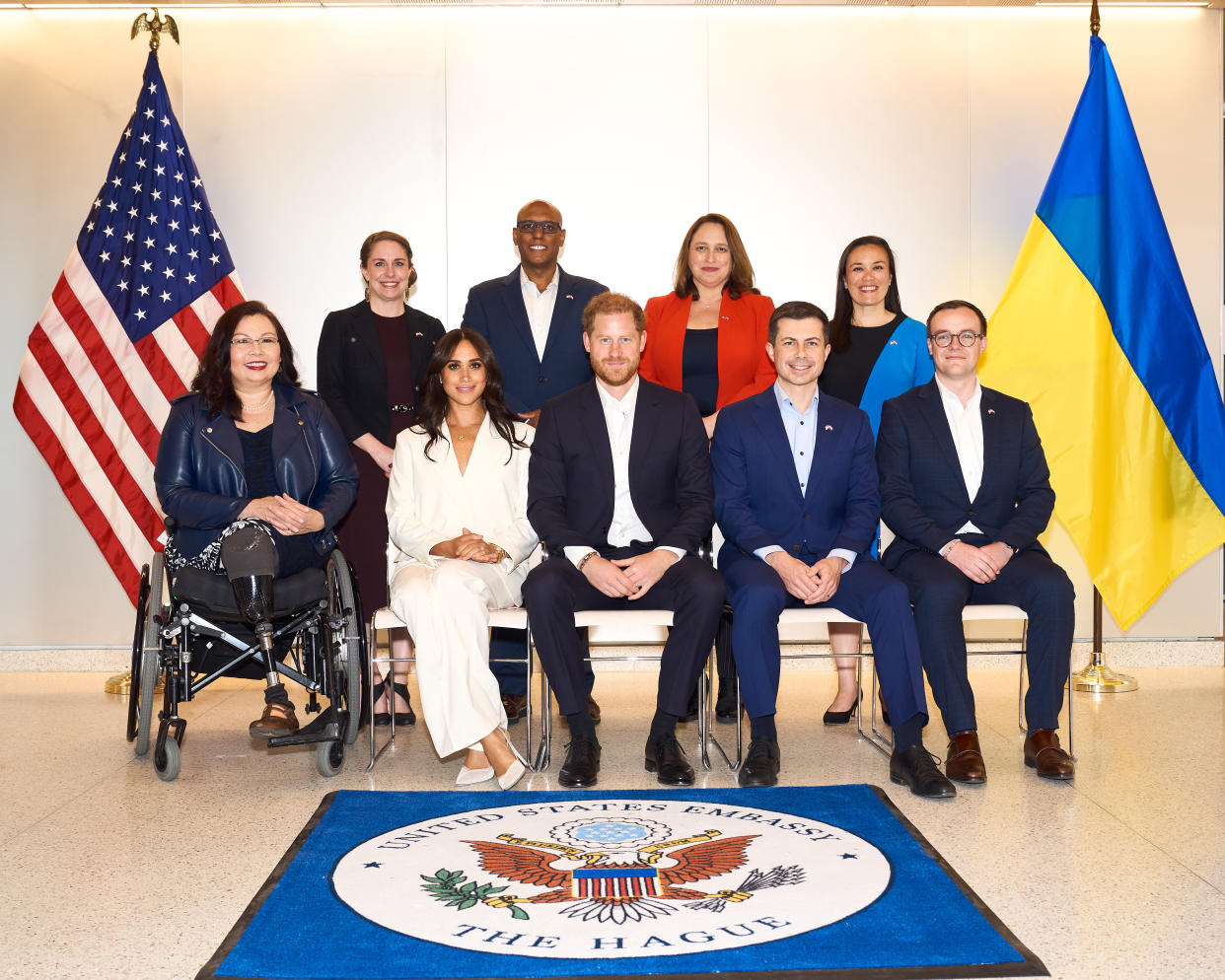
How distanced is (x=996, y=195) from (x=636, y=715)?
10.3ft

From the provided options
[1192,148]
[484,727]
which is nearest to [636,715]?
[484,727]

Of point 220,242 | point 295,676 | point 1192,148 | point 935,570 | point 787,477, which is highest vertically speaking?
point 1192,148

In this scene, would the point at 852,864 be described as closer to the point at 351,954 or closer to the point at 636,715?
the point at 351,954

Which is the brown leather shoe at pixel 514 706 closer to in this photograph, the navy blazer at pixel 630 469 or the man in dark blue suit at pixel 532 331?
the man in dark blue suit at pixel 532 331

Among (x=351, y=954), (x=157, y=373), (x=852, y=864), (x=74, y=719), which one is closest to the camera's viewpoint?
(x=351, y=954)

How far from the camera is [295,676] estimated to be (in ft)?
11.9

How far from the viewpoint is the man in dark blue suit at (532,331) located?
4.46 meters

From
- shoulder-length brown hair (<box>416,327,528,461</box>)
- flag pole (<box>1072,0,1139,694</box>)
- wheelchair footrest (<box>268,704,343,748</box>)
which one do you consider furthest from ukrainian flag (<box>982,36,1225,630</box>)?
wheelchair footrest (<box>268,704,343,748</box>)

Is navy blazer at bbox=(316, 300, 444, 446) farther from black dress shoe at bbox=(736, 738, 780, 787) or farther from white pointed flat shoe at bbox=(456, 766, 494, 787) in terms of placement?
black dress shoe at bbox=(736, 738, 780, 787)

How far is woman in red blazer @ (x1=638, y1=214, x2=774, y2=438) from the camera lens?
434cm

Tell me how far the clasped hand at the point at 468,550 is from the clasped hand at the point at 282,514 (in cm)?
43

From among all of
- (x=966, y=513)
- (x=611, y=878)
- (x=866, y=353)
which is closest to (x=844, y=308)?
(x=866, y=353)

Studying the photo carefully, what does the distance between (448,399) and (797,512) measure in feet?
4.21

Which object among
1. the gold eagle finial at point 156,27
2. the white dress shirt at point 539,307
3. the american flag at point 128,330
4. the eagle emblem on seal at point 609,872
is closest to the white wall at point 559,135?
the gold eagle finial at point 156,27
